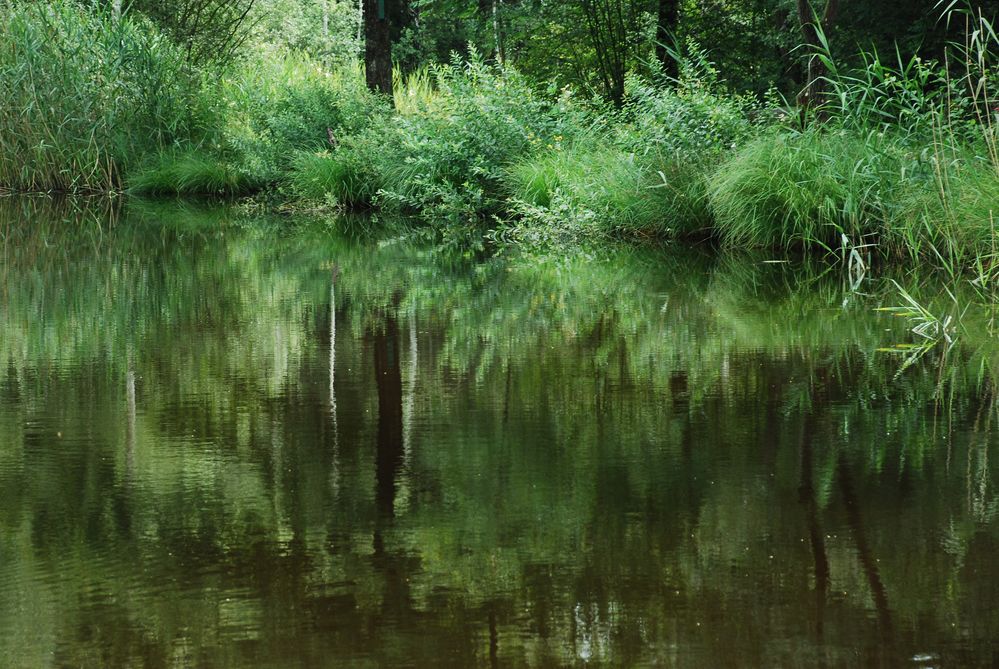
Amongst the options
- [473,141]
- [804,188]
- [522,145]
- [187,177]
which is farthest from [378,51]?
[804,188]

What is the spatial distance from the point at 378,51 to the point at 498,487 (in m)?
15.1

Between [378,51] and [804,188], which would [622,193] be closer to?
[804,188]

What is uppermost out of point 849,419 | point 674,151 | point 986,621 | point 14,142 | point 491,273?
point 14,142

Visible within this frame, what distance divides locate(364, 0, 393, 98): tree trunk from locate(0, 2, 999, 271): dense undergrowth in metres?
0.32

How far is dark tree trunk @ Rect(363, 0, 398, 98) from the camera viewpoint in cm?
1725

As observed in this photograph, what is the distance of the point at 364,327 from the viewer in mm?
6496

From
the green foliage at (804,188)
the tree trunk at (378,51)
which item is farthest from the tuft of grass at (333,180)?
the green foliage at (804,188)

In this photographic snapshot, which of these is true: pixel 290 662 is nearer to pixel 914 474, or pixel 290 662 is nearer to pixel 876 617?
pixel 876 617

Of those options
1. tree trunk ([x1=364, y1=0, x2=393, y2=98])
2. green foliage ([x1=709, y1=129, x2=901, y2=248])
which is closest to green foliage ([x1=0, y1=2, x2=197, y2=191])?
tree trunk ([x1=364, y1=0, x2=393, y2=98])

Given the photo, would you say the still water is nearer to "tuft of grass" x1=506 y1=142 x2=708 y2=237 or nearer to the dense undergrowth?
the dense undergrowth

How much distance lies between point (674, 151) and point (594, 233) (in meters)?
1.21

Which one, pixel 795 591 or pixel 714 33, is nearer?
pixel 795 591

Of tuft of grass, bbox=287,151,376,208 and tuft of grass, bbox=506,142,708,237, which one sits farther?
tuft of grass, bbox=287,151,376,208

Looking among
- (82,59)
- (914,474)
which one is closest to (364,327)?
(914,474)
